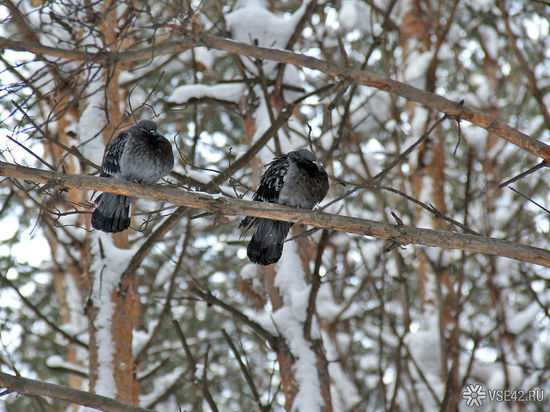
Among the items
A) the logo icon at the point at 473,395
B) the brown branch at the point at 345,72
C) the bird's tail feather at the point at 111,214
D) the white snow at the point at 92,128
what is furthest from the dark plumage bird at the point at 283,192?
the logo icon at the point at 473,395

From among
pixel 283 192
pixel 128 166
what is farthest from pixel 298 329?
pixel 128 166

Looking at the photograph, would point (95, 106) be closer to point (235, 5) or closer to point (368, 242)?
point (235, 5)

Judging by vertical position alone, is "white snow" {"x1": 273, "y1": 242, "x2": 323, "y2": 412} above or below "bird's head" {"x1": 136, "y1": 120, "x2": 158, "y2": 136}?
below

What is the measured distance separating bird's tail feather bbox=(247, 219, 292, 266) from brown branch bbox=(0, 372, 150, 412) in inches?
50.8

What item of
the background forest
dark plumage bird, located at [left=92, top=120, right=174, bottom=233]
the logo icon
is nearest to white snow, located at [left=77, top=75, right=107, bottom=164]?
the background forest

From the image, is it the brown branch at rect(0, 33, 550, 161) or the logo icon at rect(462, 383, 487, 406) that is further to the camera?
the logo icon at rect(462, 383, 487, 406)

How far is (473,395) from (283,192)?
345 cm

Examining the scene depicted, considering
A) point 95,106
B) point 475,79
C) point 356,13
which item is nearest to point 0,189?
point 95,106

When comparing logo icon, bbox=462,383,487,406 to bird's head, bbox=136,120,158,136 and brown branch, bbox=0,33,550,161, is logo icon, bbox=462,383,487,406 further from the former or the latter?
bird's head, bbox=136,120,158,136

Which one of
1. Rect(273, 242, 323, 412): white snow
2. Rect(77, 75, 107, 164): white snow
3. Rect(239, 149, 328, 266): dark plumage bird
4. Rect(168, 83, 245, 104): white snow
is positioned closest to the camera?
Rect(239, 149, 328, 266): dark plumage bird

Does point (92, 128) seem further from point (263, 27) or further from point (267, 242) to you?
point (267, 242)

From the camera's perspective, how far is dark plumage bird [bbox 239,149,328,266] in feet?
12.2

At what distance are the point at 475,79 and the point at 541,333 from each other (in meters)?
4.74

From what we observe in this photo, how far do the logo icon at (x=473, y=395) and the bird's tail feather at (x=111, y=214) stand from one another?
13.4 feet
